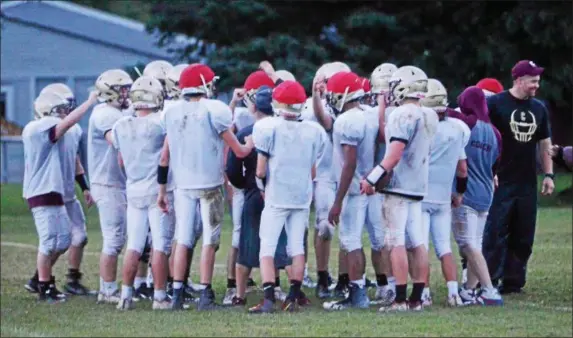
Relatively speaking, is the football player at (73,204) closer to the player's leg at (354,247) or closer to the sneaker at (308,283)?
the sneaker at (308,283)

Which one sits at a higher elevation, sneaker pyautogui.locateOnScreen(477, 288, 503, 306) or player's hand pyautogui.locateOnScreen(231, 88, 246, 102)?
player's hand pyautogui.locateOnScreen(231, 88, 246, 102)

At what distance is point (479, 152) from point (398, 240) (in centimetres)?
148

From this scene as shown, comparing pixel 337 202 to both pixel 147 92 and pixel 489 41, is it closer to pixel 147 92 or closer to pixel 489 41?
pixel 147 92

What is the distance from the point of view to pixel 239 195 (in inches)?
567

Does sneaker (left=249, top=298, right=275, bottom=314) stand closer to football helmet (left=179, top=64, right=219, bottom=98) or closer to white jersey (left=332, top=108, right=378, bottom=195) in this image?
white jersey (left=332, top=108, right=378, bottom=195)

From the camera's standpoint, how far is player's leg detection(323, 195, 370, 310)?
13.7 metres

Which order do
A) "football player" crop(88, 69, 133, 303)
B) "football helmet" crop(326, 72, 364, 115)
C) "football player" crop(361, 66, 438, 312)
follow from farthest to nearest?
"football player" crop(88, 69, 133, 303)
"football helmet" crop(326, 72, 364, 115)
"football player" crop(361, 66, 438, 312)

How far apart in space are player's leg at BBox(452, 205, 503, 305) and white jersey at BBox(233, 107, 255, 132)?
2409 mm

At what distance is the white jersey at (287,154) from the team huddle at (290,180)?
0.04 ft

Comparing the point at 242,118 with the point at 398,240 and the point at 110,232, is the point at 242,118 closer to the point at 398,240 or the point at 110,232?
the point at 110,232

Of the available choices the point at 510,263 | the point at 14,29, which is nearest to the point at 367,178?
the point at 510,263

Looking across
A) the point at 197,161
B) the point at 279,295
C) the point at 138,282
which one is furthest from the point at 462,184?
the point at 138,282

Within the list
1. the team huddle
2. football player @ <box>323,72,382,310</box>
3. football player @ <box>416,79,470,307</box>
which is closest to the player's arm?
the team huddle

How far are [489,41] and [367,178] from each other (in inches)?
740
